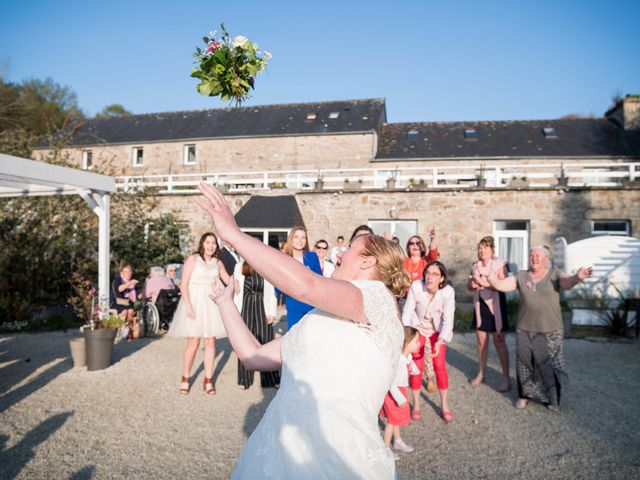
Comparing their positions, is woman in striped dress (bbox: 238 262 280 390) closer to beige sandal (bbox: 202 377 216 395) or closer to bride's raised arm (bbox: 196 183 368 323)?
beige sandal (bbox: 202 377 216 395)

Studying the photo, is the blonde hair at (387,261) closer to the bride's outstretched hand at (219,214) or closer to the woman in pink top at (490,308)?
the bride's outstretched hand at (219,214)

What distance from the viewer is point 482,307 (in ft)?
21.6

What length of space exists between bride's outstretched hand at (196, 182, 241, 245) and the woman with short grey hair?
490 centimetres

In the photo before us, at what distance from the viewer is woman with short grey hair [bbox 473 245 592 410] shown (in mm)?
5527

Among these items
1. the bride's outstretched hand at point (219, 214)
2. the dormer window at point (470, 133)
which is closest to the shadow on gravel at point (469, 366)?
the bride's outstretched hand at point (219, 214)

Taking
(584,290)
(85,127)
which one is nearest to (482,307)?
(584,290)

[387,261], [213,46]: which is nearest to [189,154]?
[213,46]

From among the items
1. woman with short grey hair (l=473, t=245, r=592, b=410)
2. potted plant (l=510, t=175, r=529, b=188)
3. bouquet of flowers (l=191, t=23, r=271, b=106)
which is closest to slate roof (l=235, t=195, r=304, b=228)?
potted plant (l=510, t=175, r=529, b=188)

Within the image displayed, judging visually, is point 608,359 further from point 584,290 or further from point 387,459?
point 387,459

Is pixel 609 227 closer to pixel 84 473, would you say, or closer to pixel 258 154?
pixel 258 154

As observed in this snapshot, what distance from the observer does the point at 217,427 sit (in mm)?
4957

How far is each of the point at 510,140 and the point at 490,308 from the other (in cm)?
2157

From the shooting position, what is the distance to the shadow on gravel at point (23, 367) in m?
5.97

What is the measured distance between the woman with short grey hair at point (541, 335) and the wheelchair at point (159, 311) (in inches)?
295
